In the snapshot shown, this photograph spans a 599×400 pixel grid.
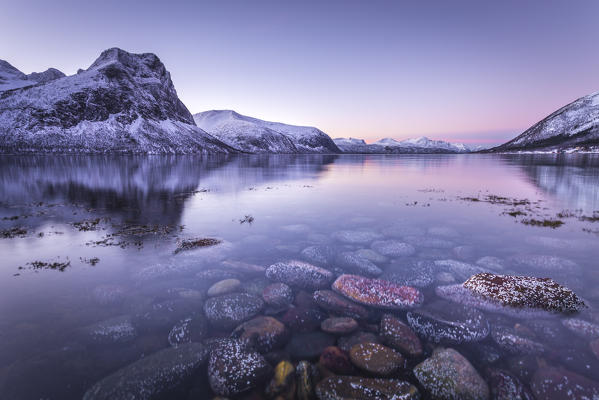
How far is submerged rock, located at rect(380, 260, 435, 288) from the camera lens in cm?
1101

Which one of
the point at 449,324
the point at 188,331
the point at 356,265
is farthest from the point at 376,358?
the point at 356,265

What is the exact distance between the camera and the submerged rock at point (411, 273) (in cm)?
1101

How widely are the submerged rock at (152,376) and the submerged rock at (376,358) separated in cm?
403

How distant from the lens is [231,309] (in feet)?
29.4

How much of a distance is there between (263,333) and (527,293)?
9.44 metres

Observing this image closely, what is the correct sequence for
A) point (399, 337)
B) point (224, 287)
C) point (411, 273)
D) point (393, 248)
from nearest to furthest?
point (399, 337) → point (224, 287) → point (411, 273) → point (393, 248)

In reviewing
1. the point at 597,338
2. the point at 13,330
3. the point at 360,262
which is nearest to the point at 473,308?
the point at 597,338

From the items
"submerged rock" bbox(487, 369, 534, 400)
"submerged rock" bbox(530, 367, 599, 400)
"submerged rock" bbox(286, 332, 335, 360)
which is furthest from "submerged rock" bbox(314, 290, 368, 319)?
"submerged rock" bbox(530, 367, 599, 400)

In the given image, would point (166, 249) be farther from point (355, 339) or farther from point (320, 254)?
point (355, 339)

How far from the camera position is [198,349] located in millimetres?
7137

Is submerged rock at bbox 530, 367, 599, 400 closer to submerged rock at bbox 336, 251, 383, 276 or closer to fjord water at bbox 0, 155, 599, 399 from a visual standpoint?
fjord water at bbox 0, 155, 599, 399

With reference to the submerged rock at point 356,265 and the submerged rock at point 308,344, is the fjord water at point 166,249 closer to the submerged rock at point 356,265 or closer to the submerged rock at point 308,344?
the submerged rock at point 356,265

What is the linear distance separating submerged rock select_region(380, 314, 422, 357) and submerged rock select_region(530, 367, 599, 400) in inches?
99.9

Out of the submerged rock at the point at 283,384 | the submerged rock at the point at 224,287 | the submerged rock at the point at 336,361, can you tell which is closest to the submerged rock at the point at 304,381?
the submerged rock at the point at 283,384
